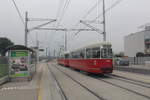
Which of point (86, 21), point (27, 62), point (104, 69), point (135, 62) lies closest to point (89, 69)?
point (104, 69)

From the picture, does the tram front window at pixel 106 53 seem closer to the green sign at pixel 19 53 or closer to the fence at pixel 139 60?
the green sign at pixel 19 53

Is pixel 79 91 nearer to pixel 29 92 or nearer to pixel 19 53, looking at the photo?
pixel 29 92

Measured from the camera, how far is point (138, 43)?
8094 centimetres

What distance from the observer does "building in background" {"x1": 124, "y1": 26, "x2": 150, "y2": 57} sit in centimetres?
7468

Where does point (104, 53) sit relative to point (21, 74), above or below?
above

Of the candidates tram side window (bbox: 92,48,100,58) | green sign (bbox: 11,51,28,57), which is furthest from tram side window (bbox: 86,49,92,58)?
green sign (bbox: 11,51,28,57)

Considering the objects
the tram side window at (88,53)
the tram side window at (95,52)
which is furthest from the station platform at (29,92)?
the tram side window at (88,53)

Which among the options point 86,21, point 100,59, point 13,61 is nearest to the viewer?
point 13,61

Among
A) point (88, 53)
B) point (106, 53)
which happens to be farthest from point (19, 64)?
point (106, 53)

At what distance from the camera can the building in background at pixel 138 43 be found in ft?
245

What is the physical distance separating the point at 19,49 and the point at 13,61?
1038 millimetres

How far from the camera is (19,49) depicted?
1764 centimetres

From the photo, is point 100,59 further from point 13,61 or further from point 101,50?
point 13,61

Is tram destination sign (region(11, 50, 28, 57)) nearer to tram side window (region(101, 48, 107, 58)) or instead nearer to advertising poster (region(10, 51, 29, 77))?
advertising poster (region(10, 51, 29, 77))
